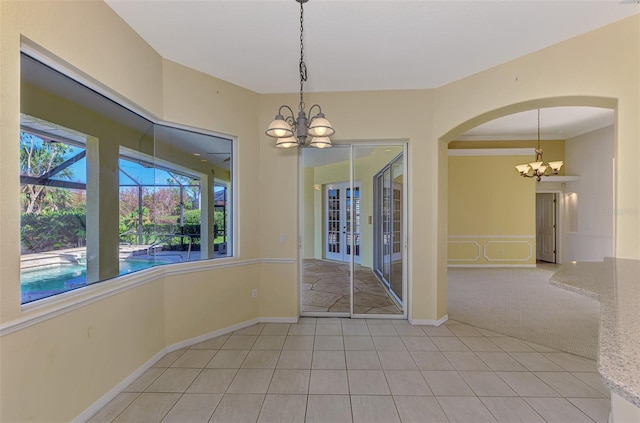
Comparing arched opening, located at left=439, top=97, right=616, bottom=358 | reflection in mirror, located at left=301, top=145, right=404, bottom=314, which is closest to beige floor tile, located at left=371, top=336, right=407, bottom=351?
reflection in mirror, located at left=301, top=145, right=404, bottom=314

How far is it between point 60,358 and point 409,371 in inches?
107

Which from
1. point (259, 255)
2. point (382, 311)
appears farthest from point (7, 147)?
point (382, 311)

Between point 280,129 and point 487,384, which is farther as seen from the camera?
point 487,384

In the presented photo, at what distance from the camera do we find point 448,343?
10.3 ft

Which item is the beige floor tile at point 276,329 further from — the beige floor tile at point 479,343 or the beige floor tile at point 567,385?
the beige floor tile at point 567,385

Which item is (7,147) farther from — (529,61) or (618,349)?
(529,61)

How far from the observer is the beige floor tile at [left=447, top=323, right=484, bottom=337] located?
11.0 ft

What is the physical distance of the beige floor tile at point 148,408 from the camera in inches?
78.7

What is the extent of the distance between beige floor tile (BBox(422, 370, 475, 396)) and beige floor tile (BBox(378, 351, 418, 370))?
17 cm

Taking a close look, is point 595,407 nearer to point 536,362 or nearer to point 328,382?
point 536,362

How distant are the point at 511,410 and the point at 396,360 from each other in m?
0.97

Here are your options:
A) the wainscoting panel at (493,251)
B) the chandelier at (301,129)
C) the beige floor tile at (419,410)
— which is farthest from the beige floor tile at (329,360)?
the wainscoting panel at (493,251)

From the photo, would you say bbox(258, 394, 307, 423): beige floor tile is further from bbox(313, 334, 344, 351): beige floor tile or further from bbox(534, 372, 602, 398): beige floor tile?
bbox(534, 372, 602, 398): beige floor tile

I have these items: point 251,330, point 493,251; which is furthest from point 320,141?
point 493,251
